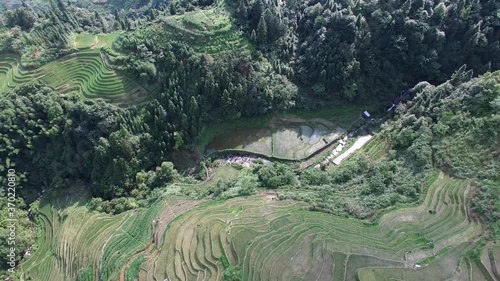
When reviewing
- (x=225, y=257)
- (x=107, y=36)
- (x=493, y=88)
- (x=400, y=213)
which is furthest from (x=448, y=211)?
(x=107, y=36)

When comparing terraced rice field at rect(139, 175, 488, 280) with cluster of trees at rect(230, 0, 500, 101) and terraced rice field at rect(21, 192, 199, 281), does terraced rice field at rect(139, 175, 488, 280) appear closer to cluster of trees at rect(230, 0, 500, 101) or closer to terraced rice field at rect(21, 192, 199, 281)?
terraced rice field at rect(21, 192, 199, 281)

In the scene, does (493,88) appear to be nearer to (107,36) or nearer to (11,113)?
(107,36)

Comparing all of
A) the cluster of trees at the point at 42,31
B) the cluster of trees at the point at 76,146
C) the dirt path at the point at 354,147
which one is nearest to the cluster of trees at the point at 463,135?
the dirt path at the point at 354,147

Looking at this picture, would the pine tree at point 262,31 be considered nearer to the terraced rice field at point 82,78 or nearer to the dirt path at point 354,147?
the terraced rice field at point 82,78

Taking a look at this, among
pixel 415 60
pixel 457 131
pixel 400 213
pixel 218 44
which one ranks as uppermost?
pixel 218 44

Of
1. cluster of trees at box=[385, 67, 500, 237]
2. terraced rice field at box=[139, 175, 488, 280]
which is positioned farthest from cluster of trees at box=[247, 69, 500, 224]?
terraced rice field at box=[139, 175, 488, 280]

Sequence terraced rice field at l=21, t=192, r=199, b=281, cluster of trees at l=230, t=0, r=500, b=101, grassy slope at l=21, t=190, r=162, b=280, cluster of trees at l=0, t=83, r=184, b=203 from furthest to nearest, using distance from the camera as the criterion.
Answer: cluster of trees at l=230, t=0, r=500, b=101
cluster of trees at l=0, t=83, r=184, b=203
grassy slope at l=21, t=190, r=162, b=280
terraced rice field at l=21, t=192, r=199, b=281
